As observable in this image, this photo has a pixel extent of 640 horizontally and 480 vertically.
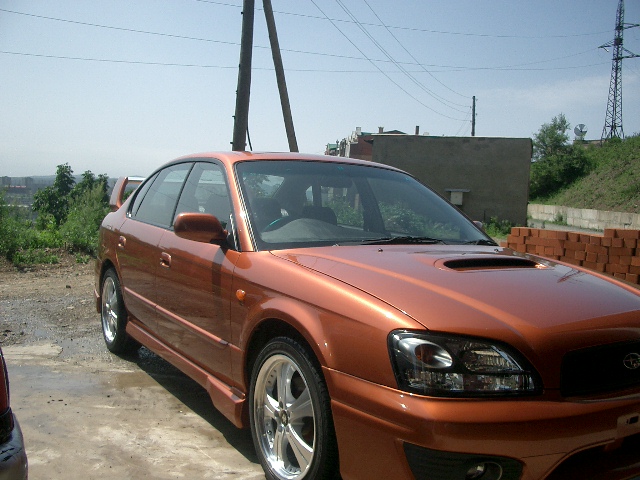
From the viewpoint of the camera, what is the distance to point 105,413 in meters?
4.00

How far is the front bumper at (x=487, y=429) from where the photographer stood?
6.80ft

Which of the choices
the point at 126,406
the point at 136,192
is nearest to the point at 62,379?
the point at 126,406

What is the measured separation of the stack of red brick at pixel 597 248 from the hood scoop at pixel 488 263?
11.5 ft

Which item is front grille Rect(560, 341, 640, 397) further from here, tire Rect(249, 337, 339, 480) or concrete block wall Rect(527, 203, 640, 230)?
concrete block wall Rect(527, 203, 640, 230)

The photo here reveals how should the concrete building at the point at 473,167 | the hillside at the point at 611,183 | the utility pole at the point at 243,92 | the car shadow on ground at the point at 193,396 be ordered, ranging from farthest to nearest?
the concrete building at the point at 473,167, the hillside at the point at 611,183, the utility pole at the point at 243,92, the car shadow on ground at the point at 193,396

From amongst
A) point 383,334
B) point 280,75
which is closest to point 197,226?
point 383,334

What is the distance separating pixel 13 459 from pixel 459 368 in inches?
58.1

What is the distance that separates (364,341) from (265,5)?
48.0 ft

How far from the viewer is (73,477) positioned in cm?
311

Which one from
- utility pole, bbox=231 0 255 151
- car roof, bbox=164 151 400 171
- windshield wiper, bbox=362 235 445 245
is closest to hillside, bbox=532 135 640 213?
utility pole, bbox=231 0 255 151

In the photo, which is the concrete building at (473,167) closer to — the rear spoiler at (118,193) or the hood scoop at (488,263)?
the rear spoiler at (118,193)

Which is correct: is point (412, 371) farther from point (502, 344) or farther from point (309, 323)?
point (309, 323)

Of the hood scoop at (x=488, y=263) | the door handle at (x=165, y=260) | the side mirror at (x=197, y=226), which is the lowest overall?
the door handle at (x=165, y=260)

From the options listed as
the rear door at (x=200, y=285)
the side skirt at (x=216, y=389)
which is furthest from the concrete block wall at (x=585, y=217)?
the side skirt at (x=216, y=389)
